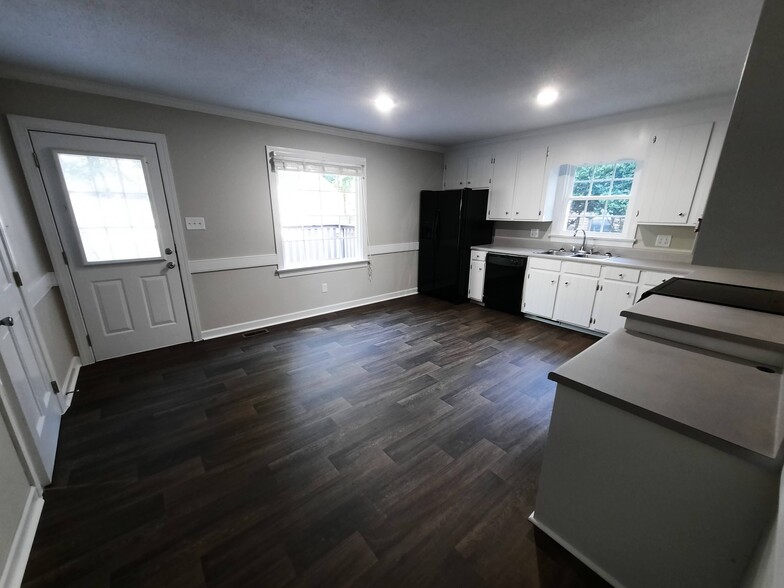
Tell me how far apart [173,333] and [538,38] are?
4.13 metres

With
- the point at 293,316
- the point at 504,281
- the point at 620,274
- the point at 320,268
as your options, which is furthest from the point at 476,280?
the point at 293,316

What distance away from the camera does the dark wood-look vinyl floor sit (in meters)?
1.28

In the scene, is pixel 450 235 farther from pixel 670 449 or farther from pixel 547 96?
pixel 670 449

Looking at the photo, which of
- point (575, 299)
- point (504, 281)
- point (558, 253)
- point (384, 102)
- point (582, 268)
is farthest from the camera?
point (504, 281)

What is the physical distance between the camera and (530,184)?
13.7ft

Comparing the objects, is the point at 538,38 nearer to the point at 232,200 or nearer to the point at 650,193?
the point at 650,193

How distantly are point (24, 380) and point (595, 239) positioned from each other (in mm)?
5254

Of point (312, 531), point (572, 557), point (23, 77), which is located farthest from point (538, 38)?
point (23, 77)

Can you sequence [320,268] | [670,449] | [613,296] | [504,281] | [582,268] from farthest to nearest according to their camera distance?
1. [504,281]
2. [320,268]
3. [582,268]
4. [613,296]
5. [670,449]

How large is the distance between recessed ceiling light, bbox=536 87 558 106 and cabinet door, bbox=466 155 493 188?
1.65 metres

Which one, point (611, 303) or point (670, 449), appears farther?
point (611, 303)

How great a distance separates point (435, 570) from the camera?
1257 mm

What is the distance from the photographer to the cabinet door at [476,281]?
462 centimetres

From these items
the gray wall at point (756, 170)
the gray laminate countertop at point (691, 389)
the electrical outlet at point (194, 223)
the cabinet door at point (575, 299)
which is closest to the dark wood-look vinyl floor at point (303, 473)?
the gray laminate countertop at point (691, 389)
